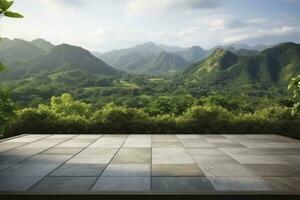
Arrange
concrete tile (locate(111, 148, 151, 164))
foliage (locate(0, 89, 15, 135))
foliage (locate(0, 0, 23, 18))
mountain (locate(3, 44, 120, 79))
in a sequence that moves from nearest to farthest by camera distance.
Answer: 1. foliage (locate(0, 0, 23, 18))
2. foliage (locate(0, 89, 15, 135))
3. concrete tile (locate(111, 148, 151, 164))
4. mountain (locate(3, 44, 120, 79))

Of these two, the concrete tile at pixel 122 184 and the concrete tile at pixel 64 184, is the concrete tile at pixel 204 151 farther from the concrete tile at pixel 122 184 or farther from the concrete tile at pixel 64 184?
the concrete tile at pixel 64 184

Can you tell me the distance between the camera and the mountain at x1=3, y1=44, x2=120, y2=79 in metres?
130

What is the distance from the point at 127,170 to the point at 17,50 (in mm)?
186787

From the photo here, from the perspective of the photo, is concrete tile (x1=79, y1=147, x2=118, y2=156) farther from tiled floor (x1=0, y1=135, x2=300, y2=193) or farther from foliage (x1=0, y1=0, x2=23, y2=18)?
foliage (x1=0, y1=0, x2=23, y2=18)

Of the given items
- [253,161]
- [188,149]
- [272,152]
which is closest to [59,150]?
[188,149]

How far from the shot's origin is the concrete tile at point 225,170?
6.86 meters

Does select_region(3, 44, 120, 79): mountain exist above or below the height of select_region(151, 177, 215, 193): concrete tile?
above

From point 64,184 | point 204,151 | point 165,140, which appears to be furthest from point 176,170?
point 165,140

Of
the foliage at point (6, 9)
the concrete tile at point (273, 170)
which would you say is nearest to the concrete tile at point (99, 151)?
the concrete tile at point (273, 170)

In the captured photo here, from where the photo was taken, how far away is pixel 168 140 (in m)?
11.9

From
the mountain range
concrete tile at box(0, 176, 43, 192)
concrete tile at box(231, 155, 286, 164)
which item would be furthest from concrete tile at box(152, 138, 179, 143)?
the mountain range

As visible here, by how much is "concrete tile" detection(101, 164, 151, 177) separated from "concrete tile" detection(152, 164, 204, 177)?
197 millimetres

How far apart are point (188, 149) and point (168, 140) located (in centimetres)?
199
